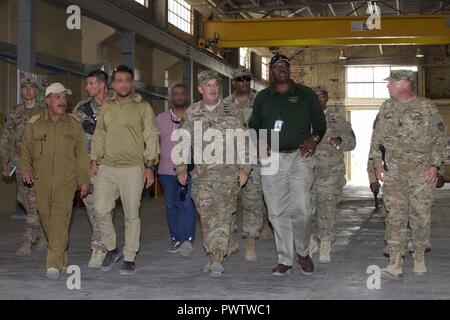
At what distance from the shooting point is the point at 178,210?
767cm

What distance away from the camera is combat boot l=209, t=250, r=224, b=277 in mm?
5934

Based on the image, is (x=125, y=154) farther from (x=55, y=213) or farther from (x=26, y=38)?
(x=26, y=38)

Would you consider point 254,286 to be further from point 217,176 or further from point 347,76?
point 347,76

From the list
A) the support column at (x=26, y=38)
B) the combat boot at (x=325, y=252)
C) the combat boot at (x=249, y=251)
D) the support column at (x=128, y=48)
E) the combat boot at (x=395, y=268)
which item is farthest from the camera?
the support column at (x=128, y=48)

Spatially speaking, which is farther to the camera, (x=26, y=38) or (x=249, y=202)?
(x=26, y=38)

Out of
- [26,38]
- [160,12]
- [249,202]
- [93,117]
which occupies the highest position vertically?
[160,12]

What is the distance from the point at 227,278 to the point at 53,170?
5.54 feet

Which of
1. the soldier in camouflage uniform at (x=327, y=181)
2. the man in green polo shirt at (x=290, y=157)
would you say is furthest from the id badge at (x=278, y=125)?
the soldier in camouflage uniform at (x=327, y=181)

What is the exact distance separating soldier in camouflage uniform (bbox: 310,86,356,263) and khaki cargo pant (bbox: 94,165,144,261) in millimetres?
1851

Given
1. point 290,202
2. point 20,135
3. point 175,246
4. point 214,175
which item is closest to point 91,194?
point 214,175

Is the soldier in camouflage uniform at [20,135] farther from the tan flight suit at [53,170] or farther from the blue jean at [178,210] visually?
the tan flight suit at [53,170]

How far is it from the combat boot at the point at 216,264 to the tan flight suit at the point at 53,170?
123 cm

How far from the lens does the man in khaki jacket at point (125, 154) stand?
6.04m

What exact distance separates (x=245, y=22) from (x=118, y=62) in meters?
3.43
